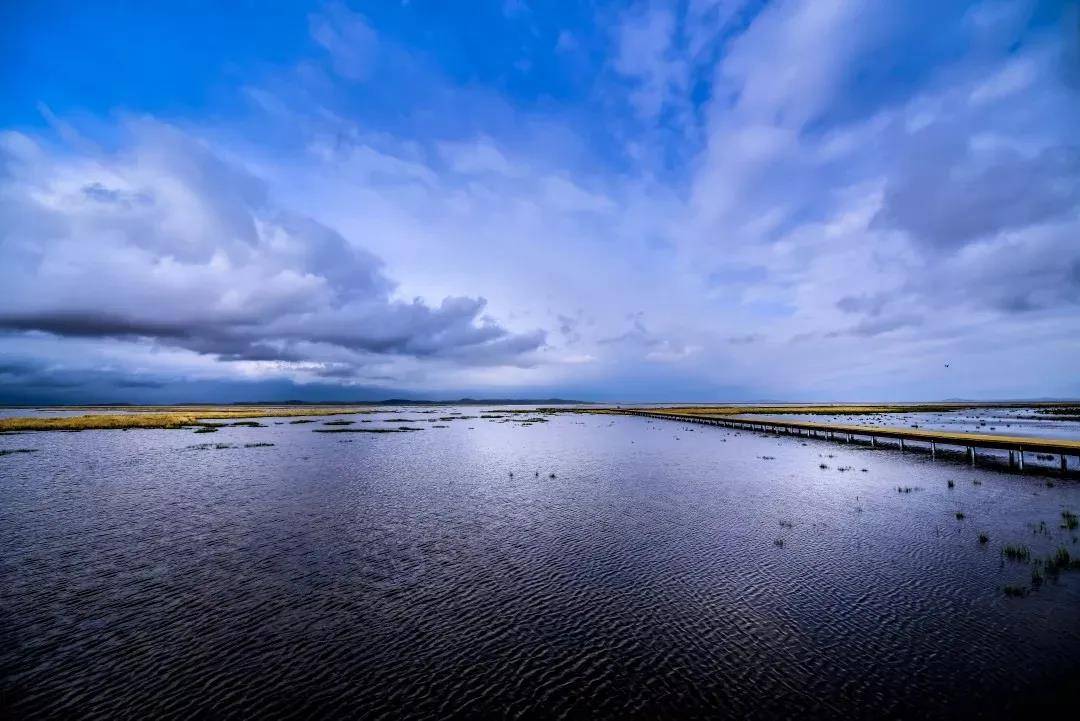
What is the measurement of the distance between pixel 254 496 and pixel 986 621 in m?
34.8

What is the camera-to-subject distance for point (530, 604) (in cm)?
1391

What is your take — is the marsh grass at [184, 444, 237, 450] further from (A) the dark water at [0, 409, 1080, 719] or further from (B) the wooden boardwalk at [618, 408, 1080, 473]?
(B) the wooden boardwalk at [618, 408, 1080, 473]

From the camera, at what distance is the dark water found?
378 inches

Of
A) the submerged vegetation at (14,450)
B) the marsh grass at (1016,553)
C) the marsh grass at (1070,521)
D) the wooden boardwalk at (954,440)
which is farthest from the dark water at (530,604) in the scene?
the submerged vegetation at (14,450)

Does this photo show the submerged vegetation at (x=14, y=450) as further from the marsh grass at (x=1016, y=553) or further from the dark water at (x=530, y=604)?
the marsh grass at (x=1016, y=553)

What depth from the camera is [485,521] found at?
23172 millimetres

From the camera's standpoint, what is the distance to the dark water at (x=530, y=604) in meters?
9.60

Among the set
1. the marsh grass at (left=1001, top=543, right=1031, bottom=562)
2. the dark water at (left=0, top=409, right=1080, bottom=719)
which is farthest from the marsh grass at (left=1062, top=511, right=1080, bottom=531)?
the marsh grass at (left=1001, top=543, right=1031, bottom=562)

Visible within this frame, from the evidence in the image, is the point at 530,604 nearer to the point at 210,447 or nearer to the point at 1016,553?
the point at 1016,553

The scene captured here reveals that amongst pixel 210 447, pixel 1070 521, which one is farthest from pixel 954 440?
pixel 210 447

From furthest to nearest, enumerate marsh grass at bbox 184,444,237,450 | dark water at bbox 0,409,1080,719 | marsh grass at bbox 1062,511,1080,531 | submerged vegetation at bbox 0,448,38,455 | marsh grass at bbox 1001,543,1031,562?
marsh grass at bbox 184,444,237,450 < submerged vegetation at bbox 0,448,38,455 < marsh grass at bbox 1062,511,1080,531 < marsh grass at bbox 1001,543,1031,562 < dark water at bbox 0,409,1080,719

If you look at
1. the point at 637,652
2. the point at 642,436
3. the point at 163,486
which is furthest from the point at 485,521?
the point at 642,436

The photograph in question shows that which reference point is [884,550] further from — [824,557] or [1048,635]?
[1048,635]

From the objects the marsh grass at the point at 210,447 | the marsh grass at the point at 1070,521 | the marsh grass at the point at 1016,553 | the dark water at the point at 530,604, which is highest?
the marsh grass at the point at 210,447
